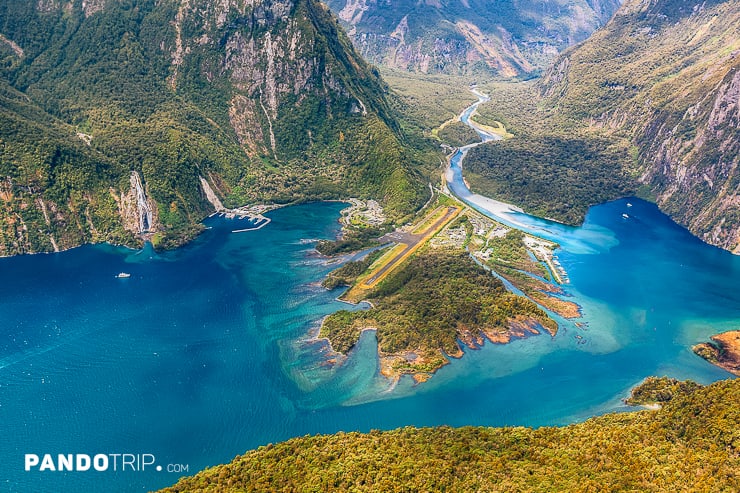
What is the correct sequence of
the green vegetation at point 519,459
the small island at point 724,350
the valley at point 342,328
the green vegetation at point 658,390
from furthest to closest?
the small island at point 724,350
the green vegetation at point 658,390
the valley at point 342,328
the green vegetation at point 519,459

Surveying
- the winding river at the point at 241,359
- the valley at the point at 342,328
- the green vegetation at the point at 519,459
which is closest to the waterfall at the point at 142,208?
the valley at the point at 342,328


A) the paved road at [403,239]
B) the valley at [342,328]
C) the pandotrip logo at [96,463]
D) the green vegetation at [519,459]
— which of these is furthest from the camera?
the paved road at [403,239]

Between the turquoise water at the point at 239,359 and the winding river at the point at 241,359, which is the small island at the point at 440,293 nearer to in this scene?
the winding river at the point at 241,359

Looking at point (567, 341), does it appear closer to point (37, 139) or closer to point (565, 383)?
point (565, 383)

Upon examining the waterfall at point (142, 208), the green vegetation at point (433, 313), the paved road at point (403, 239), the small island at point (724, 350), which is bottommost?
the small island at point (724, 350)

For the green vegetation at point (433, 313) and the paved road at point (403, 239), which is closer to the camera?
the green vegetation at point (433, 313)

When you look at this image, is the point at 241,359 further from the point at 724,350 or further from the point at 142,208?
the point at 724,350

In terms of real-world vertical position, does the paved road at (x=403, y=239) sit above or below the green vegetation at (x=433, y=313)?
above
